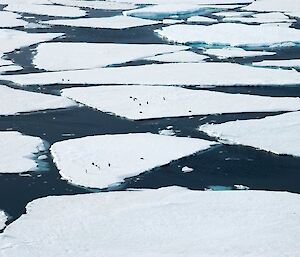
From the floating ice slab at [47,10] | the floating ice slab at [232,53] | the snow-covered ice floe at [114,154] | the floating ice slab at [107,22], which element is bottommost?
the floating ice slab at [47,10]

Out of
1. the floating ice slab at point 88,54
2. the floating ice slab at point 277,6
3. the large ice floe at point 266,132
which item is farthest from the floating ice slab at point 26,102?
the floating ice slab at point 277,6

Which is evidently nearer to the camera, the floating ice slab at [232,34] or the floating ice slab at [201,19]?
the floating ice slab at [232,34]

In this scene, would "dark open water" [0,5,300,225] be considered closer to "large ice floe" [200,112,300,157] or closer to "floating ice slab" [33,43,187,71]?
"large ice floe" [200,112,300,157]

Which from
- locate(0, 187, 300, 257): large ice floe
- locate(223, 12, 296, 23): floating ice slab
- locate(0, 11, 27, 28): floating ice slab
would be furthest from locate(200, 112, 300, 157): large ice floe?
locate(0, 11, 27, 28): floating ice slab

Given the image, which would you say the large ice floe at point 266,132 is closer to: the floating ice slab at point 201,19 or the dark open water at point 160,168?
the dark open water at point 160,168

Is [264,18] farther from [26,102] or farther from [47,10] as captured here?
[26,102]

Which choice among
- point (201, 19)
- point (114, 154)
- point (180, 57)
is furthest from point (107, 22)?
Result: point (114, 154)
